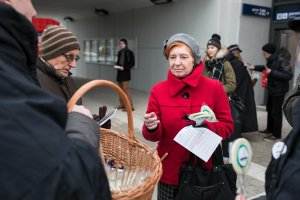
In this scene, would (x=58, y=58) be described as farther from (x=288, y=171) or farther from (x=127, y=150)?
(x=288, y=171)

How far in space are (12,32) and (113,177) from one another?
92cm

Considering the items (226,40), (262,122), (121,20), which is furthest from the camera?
(121,20)

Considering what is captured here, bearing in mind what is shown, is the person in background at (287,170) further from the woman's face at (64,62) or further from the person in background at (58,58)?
the woman's face at (64,62)

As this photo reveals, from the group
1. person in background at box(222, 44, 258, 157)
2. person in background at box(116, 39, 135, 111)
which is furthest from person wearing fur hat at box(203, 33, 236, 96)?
person in background at box(116, 39, 135, 111)

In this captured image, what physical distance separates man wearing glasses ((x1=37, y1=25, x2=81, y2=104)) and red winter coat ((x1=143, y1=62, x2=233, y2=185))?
0.65 m

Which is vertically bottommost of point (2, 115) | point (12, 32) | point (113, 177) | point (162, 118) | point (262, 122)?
point (262, 122)

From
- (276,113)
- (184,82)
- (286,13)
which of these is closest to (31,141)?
(184,82)

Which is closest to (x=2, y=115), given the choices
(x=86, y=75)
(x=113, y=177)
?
(x=113, y=177)

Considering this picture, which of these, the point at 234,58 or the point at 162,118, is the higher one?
the point at 234,58

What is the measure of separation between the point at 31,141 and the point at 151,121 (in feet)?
4.42

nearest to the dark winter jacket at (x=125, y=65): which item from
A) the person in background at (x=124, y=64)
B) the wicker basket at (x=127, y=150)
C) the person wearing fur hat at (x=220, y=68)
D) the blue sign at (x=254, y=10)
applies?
the person in background at (x=124, y=64)

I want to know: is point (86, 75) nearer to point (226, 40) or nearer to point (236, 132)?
point (226, 40)

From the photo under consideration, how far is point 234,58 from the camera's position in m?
5.23

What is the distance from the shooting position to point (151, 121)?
2.06 metres
